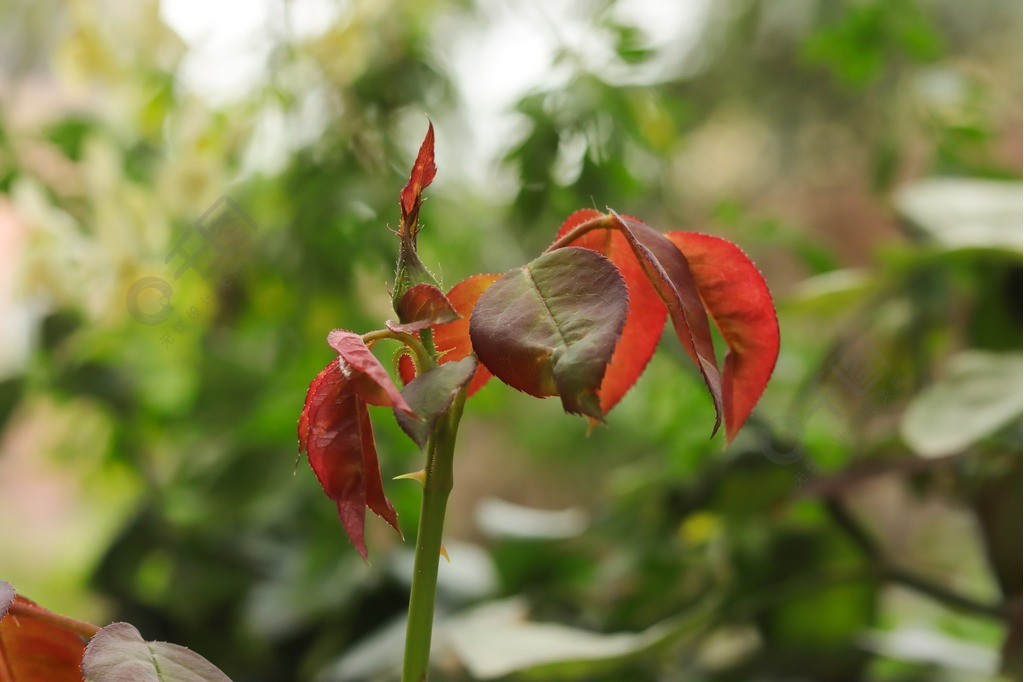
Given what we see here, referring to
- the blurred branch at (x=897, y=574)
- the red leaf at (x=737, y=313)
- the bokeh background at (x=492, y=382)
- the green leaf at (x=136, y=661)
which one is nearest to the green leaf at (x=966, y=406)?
the bokeh background at (x=492, y=382)

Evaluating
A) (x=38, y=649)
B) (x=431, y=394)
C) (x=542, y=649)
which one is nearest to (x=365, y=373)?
(x=431, y=394)

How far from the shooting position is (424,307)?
185 millimetres

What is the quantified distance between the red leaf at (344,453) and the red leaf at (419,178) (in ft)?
0.12

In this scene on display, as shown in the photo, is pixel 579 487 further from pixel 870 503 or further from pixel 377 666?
pixel 377 666

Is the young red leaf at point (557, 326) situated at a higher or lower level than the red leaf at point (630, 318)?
lower

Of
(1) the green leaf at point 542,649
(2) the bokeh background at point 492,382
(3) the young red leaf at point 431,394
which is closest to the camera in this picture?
(3) the young red leaf at point 431,394

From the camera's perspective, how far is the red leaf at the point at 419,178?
0.61 ft

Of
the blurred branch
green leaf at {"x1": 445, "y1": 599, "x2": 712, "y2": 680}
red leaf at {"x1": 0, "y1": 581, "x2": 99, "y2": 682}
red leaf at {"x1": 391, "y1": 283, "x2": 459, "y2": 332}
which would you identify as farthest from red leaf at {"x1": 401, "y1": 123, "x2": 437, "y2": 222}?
the blurred branch

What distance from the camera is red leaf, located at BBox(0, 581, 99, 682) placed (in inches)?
8.5

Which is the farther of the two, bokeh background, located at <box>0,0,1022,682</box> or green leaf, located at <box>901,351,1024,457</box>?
bokeh background, located at <box>0,0,1022,682</box>

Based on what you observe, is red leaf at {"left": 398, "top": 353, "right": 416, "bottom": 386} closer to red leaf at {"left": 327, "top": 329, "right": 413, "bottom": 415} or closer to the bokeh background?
red leaf at {"left": 327, "top": 329, "right": 413, "bottom": 415}

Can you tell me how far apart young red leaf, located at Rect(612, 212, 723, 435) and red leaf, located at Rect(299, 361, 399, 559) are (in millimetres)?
68

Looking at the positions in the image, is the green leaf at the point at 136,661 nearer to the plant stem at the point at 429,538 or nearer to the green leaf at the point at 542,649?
the plant stem at the point at 429,538

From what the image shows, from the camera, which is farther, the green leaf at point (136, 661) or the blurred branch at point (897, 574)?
the blurred branch at point (897, 574)
